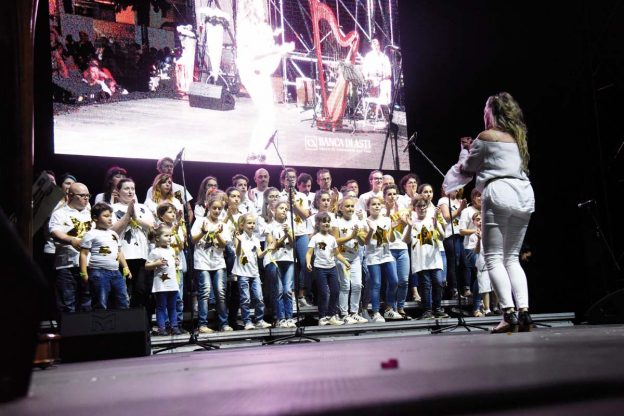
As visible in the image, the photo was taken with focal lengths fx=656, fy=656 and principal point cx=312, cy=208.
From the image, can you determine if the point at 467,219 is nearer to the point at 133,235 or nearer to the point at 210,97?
the point at 210,97

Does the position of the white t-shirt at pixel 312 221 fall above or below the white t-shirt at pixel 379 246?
above

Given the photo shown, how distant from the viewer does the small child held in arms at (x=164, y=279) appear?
243 inches

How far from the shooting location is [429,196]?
7.87 m

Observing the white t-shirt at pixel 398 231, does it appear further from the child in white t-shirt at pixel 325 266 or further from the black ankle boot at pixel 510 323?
the black ankle boot at pixel 510 323

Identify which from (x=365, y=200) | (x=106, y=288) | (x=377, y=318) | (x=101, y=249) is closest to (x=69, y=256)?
(x=101, y=249)

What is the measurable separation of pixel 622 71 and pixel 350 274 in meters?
3.88

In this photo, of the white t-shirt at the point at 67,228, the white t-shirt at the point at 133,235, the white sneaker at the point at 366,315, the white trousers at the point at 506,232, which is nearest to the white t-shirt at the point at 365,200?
the white sneaker at the point at 366,315

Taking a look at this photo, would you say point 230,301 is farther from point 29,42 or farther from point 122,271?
point 29,42

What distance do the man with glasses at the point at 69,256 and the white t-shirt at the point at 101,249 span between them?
0.12m

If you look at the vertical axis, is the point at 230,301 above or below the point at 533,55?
below

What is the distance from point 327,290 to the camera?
690cm

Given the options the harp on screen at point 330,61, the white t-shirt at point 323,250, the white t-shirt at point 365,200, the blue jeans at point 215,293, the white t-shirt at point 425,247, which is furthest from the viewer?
the harp on screen at point 330,61

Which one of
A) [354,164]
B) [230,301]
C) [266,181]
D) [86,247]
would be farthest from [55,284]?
A: [354,164]

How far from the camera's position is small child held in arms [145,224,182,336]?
6.16 metres
